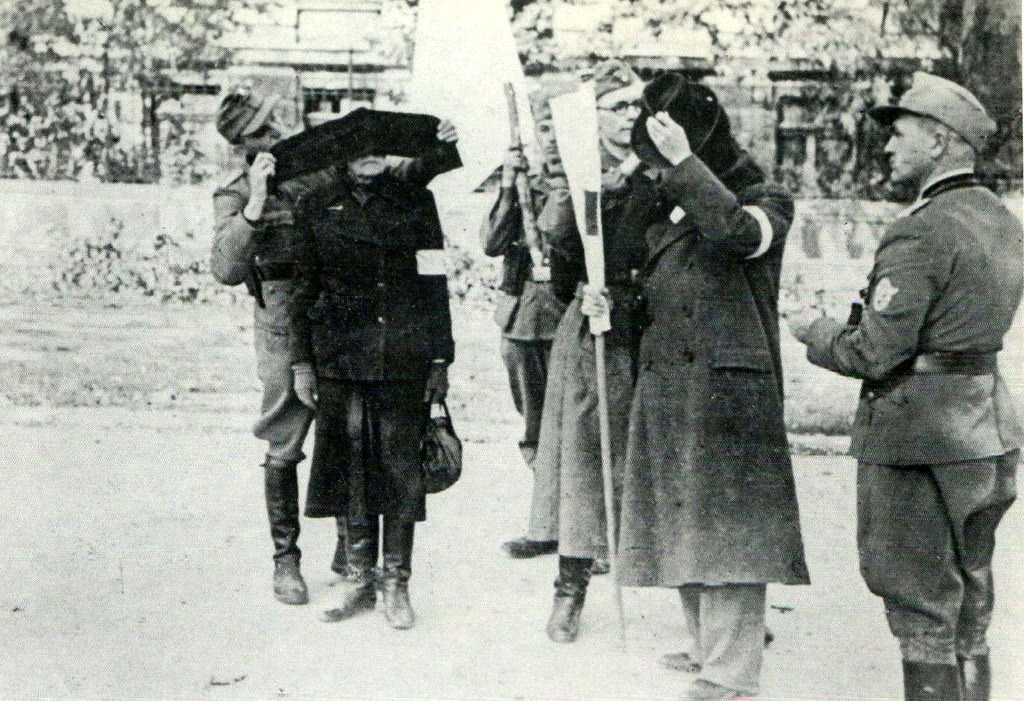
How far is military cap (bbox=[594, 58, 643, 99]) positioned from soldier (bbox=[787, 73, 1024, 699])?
1.29 metres

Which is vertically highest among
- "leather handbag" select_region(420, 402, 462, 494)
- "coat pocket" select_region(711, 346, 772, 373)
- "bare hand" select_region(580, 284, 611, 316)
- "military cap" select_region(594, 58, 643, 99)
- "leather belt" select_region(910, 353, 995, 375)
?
"military cap" select_region(594, 58, 643, 99)

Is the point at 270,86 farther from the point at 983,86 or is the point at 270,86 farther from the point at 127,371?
the point at 983,86

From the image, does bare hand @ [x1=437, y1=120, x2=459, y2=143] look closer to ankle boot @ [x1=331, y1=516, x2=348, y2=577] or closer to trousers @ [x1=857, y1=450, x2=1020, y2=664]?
ankle boot @ [x1=331, y1=516, x2=348, y2=577]

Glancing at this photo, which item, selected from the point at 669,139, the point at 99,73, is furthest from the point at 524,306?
the point at 99,73

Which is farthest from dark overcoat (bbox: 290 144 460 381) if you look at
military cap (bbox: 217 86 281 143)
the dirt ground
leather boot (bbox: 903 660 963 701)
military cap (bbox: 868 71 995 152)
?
leather boot (bbox: 903 660 963 701)

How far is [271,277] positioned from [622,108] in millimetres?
1533

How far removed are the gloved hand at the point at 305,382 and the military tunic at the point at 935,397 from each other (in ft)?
6.73

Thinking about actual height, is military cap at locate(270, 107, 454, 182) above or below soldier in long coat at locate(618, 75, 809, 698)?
above

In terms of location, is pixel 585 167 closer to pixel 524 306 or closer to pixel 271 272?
pixel 524 306

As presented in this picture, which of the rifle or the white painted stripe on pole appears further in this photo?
the rifle

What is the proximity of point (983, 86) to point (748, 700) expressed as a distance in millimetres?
2777

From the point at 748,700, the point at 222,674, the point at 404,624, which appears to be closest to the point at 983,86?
the point at 748,700

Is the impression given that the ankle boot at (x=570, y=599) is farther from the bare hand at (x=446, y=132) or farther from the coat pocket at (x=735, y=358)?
the bare hand at (x=446, y=132)

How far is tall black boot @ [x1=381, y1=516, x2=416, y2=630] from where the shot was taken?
4594 millimetres
